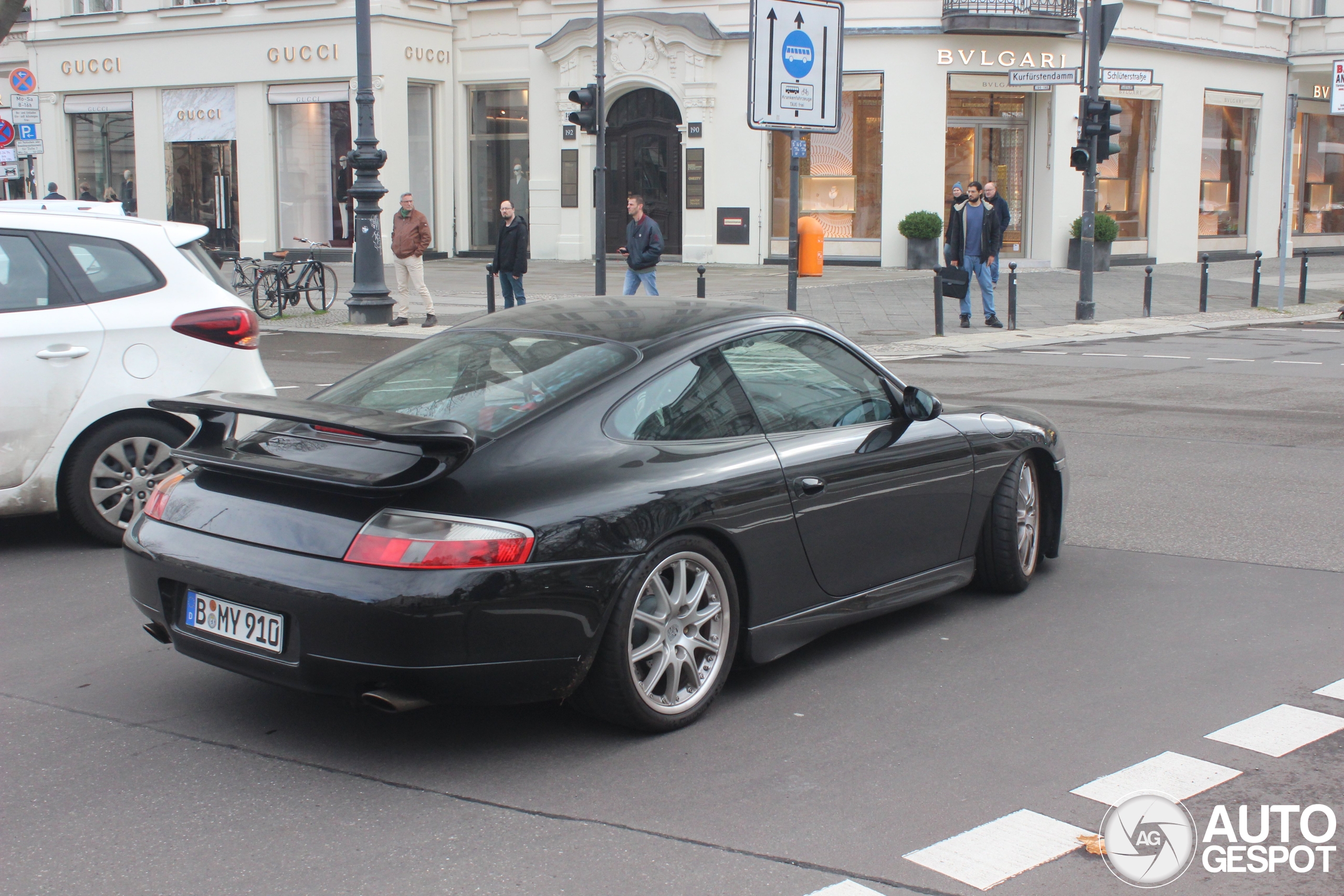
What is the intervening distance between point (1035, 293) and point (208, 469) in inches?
890

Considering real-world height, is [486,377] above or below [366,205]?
below

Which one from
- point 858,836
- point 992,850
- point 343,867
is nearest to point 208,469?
point 343,867

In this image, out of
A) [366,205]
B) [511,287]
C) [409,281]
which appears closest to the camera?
[511,287]

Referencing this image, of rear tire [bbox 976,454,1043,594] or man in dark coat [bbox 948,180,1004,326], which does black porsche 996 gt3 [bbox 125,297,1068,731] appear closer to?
rear tire [bbox 976,454,1043,594]

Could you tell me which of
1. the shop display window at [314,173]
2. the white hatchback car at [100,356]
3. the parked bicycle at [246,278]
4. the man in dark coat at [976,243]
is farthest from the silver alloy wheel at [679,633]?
the shop display window at [314,173]

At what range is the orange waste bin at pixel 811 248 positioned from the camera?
26.0m

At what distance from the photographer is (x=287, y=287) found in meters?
22.0

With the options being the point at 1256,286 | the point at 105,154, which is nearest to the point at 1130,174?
the point at 1256,286

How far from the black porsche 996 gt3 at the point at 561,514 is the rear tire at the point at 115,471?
2241mm

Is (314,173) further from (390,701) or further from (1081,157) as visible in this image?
(390,701)

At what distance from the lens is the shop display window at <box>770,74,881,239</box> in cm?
2994

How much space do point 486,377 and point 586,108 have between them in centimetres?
1808

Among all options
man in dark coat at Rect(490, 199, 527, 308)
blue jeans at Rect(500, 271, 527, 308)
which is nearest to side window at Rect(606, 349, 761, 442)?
man in dark coat at Rect(490, 199, 527, 308)

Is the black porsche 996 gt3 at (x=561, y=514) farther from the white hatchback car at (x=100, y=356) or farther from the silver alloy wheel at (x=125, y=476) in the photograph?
the silver alloy wheel at (x=125, y=476)
